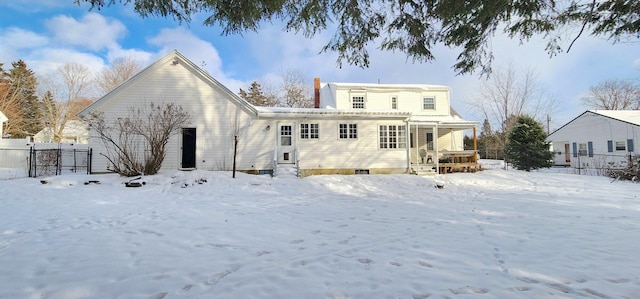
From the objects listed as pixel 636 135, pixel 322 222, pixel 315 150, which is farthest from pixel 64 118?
pixel 636 135

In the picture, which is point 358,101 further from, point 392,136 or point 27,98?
point 27,98

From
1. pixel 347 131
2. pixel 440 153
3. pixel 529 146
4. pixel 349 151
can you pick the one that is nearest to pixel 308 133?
pixel 347 131

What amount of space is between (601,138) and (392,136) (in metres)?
17.1

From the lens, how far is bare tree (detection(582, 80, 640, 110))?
31.7 metres

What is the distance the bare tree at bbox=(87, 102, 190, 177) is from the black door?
698 millimetres

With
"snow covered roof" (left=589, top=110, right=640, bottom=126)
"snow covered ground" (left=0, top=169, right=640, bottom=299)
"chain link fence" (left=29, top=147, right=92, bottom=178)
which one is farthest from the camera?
"snow covered roof" (left=589, top=110, right=640, bottom=126)

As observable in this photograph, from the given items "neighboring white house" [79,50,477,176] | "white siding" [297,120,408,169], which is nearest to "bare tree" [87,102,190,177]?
"neighboring white house" [79,50,477,176]

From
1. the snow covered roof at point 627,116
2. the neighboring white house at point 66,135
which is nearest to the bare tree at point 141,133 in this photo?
the neighboring white house at point 66,135

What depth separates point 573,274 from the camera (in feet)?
10.1

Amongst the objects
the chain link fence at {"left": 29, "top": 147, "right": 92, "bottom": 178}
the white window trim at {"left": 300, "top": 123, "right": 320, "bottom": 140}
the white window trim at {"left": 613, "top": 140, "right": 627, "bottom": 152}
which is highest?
the white window trim at {"left": 300, "top": 123, "right": 320, "bottom": 140}

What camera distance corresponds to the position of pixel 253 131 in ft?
45.8

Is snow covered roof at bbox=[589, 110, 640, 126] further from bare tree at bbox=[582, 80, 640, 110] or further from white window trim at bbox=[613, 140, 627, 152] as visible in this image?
bare tree at bbox=[582, 80, 640, 110]

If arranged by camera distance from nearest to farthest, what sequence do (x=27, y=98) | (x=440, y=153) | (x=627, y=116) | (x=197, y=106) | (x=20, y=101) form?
(x=197, y=106) → (x=440, y=153) → (x=627, y=116) → (x=20, y=101) → (x=27, y=98)

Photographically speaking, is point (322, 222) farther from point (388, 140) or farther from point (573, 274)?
point (388, 140)
